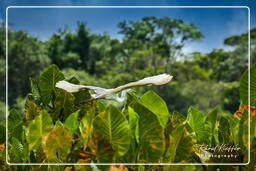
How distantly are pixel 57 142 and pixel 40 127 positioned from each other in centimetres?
5

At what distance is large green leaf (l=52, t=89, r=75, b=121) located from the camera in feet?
2.66

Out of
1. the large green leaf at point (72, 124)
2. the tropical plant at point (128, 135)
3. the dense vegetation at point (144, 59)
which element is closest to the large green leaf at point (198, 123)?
the tropical plant at point (128, 135)

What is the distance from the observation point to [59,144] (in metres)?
0.68

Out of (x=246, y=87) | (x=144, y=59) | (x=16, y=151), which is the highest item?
(x=144, y=59)

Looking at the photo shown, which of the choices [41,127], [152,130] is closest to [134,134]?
[152,130]

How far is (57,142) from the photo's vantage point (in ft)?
2.22

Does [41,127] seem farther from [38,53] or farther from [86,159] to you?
[38,53]

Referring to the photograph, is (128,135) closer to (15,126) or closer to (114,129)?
(114,129)

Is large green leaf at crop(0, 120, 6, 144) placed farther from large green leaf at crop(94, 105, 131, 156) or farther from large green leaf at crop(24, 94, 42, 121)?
large green leaf at crop(94, 105, 131, 156)

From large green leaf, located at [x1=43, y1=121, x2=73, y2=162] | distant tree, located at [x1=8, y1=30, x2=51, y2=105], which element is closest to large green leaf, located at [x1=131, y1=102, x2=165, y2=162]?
large green leaf, located at [x1=43, y1=121, x2=73, y2=162]

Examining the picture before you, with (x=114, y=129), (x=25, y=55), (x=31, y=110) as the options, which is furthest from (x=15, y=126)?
(x=25, y=55)

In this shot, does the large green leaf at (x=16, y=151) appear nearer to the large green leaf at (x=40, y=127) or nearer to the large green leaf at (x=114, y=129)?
the large green leaf at (x=40, y=127)

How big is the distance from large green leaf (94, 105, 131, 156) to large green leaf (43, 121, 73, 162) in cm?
7

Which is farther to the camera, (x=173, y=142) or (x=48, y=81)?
(x=48, y=81)
